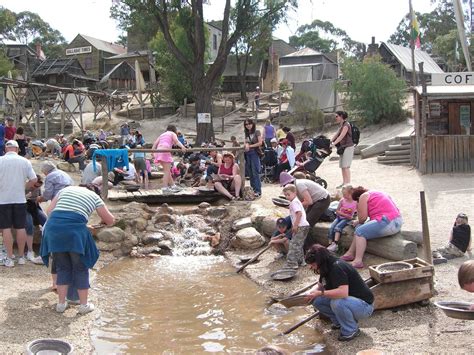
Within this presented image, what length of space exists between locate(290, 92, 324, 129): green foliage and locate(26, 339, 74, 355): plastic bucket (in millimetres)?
22475

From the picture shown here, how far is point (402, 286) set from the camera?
20.1 ft

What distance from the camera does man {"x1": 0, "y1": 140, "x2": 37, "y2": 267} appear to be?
7.42 m

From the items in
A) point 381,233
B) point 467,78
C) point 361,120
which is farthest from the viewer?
point 361,120

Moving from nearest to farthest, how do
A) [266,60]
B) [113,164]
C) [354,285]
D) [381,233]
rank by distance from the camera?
[354,285]
[381,233]
[113,164]
[266,60]

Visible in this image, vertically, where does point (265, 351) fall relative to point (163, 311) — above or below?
above

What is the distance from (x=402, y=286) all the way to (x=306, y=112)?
70.6 ft

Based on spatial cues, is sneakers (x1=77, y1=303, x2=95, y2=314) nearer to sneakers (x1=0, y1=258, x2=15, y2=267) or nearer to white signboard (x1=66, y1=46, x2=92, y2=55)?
sneakers (x1=0, y1=258, x2=15, y2=267)

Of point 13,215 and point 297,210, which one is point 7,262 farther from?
point 297,210

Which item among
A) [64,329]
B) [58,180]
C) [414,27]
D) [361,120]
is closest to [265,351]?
[64,329]

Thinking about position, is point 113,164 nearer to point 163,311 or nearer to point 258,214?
point 258,214

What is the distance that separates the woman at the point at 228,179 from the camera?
37.6 feet

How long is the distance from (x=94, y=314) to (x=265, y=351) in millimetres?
3181

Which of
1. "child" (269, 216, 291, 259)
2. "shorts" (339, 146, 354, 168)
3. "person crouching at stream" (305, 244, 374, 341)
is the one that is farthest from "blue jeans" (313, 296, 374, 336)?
"shorts" (339, 146, 354, 168)

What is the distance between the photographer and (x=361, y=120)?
80.0 ft
